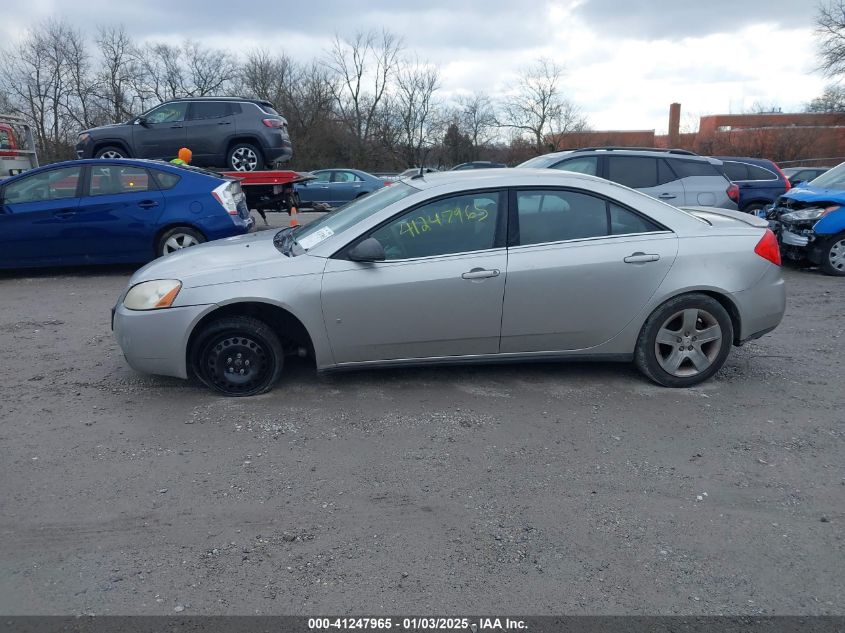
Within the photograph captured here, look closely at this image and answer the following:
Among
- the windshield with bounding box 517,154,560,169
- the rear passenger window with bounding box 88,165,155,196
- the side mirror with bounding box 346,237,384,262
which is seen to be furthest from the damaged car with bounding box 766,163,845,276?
the rear passenger window with bounding box 88,165,155,196

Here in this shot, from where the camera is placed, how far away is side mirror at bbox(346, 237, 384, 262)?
169 inches

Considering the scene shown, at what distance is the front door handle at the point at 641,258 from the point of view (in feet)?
14.9

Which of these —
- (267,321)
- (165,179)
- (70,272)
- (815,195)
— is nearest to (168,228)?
(165,179)

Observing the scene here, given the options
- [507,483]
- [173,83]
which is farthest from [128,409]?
[173,83]

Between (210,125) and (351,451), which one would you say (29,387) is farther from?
(210,125)

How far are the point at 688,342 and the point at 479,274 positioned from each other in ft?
5.38

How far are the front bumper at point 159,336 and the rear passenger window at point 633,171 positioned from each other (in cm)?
692

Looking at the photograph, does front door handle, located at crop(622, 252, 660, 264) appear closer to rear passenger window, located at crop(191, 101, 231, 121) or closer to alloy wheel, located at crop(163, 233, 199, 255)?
alloy wheel, located at crop(163, 233, 199, 255)

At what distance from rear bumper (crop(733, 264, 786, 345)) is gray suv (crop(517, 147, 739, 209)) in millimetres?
4921

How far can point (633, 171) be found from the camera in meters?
9.52

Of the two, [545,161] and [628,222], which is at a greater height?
[545,161]

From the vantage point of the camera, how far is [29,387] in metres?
4.87

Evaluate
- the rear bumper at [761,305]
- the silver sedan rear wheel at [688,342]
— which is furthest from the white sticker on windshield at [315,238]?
the rear bumper at [761,305]

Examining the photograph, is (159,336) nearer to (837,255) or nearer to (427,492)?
(427,492)
